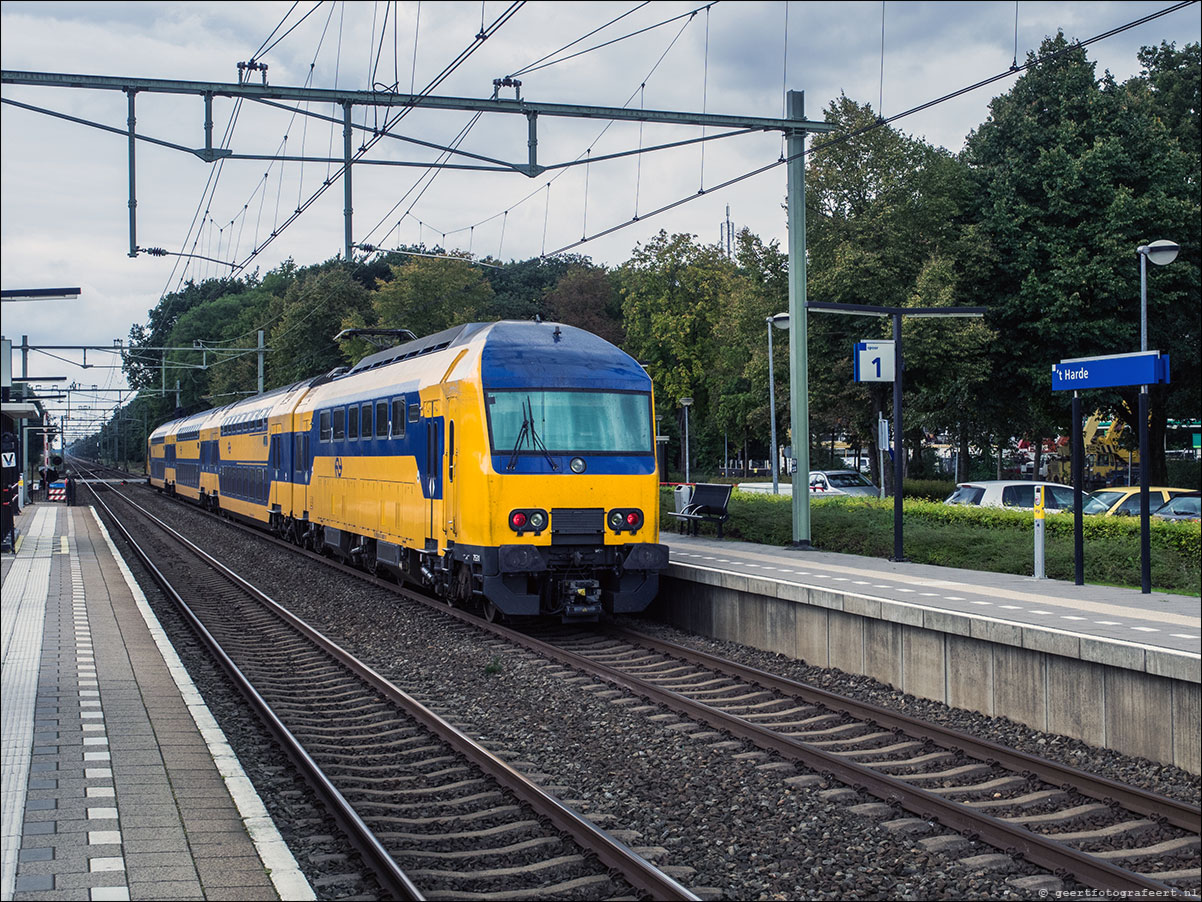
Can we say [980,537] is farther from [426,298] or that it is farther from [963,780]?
[426,298]

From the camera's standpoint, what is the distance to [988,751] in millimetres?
8547

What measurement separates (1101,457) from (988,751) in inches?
2403

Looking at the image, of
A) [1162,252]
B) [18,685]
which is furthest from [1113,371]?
[1162,252]

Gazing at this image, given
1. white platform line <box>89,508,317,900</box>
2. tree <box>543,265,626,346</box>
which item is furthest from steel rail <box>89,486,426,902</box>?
tree <box>543,265,626,346</box>

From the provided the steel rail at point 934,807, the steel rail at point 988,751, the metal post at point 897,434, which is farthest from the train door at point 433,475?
the metal post at point 897,434

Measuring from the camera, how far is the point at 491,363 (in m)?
14.1

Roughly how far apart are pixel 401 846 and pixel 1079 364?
29.3 feet

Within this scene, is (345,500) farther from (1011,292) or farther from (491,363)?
(1011,292)

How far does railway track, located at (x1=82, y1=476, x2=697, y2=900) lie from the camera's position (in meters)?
6.32

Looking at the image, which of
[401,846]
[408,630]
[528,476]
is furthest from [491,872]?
[408,630]

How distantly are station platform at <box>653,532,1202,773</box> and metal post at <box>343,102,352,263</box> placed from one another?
633cm

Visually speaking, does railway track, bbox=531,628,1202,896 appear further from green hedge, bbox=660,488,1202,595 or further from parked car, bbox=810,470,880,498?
parked car, bbox=810,470,880,498

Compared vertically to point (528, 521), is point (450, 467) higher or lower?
higher

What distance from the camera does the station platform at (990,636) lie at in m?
8.48
